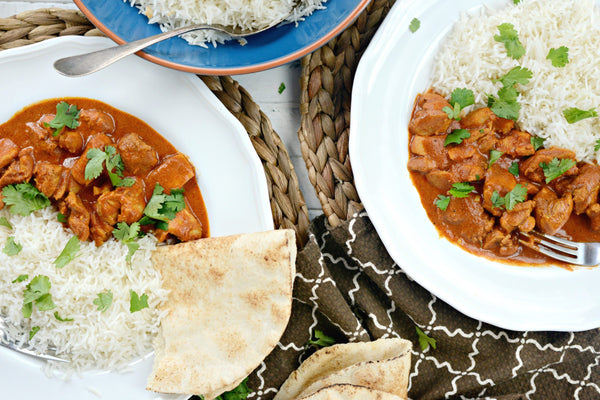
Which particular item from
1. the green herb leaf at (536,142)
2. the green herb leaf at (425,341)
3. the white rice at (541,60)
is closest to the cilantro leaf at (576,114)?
the white rice at (541,60)

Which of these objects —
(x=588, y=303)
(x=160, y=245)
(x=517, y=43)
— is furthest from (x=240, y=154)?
(x=588, y=303)

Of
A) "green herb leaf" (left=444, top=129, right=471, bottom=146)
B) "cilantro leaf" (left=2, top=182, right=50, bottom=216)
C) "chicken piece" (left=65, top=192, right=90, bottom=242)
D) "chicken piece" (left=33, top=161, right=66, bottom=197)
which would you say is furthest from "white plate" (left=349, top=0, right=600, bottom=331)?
"cilantro leaf" (left=2, top=182, right=50, bottom=216)

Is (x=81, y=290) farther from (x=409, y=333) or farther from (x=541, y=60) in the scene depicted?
(x=541, y=60)

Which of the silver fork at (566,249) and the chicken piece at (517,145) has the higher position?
the chicken piece at (517,145)

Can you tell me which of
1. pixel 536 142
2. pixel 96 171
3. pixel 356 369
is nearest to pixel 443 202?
pixel 536 142

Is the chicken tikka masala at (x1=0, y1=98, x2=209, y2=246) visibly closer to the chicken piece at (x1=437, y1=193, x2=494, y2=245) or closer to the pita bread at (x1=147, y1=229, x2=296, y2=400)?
the pita bread at (x1=147, y1=229, x2=296, y2=400)

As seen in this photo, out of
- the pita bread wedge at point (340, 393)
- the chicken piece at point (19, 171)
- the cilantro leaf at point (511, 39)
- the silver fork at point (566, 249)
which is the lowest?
the pita bread wedge at point (340, 393)

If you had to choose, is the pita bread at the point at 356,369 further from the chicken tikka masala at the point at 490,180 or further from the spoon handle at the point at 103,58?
the spoon handle at the point at 103,58
